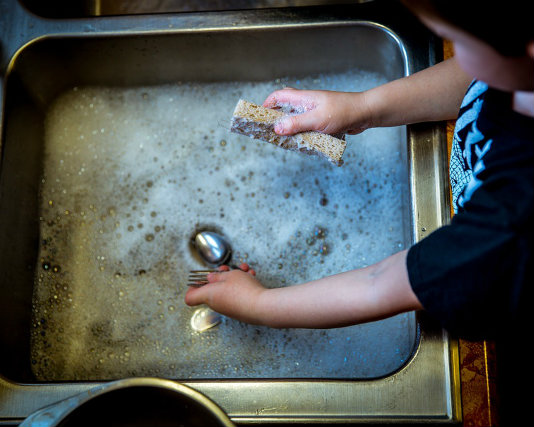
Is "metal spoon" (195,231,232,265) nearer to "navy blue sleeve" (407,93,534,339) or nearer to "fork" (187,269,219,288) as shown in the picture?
"fork" (187,269,219,288)

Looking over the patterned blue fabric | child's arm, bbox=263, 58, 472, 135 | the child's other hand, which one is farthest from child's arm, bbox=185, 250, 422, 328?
child's arm, bbox=263, 58, 472, 135

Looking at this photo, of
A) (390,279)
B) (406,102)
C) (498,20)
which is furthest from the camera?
(406,102)

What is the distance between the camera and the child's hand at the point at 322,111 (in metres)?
0.64

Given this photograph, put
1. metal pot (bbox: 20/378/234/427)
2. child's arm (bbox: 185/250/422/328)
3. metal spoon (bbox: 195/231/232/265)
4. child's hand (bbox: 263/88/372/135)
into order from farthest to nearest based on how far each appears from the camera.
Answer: metal spoon (bbox: 195/231/232/265) < child's hand (bbox: 263/88/372/135) < child's arm (bbox: 185/250/422/328) < metal pot (bbox: 20/378/234/427)

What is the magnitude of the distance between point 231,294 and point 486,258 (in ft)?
1.21

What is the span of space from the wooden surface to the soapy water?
10 cm

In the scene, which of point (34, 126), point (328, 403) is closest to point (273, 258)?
point (328, 403)

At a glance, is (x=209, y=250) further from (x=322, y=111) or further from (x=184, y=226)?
(x=322, y=111)

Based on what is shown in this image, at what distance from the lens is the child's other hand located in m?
0.64

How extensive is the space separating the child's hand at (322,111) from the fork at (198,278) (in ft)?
0.89

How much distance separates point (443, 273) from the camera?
0.44m

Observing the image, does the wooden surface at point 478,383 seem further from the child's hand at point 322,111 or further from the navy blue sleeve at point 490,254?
the child's hand at point 322,111

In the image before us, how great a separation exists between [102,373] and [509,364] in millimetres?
661

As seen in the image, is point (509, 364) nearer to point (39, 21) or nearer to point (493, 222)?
point (493, 222)
